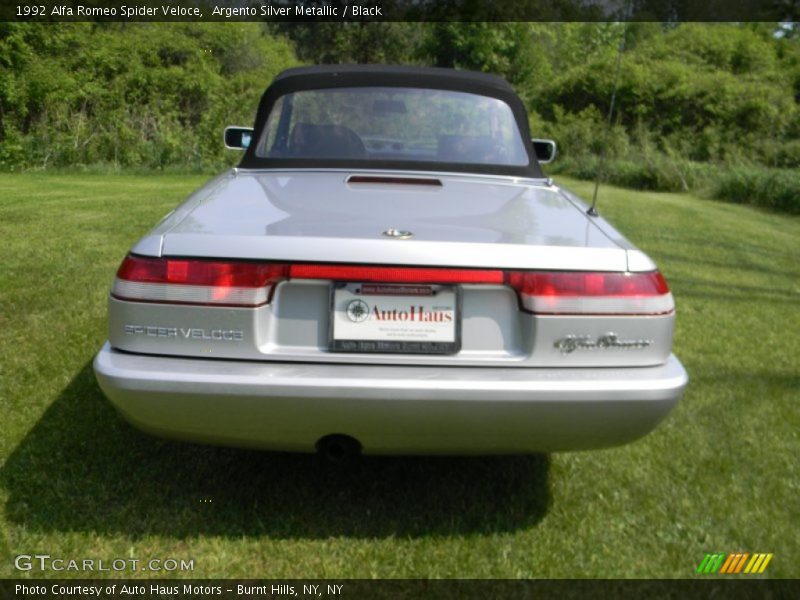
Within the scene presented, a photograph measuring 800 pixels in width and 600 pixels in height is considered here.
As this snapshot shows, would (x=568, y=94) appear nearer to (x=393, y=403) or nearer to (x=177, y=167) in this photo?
(x=177, y=167)

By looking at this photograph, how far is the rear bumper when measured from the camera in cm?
237

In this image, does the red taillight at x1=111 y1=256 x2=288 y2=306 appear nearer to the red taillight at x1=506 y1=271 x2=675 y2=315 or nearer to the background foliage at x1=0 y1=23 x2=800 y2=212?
the red taillight at x1=506 y1=271 x2=675 y2=315

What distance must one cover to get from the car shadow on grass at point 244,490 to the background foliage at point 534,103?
12.4 metres

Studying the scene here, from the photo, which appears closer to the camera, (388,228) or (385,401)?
(385,401)

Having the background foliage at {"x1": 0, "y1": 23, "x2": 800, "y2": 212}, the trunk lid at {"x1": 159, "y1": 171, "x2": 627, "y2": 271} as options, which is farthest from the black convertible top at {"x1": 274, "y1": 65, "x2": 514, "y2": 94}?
the background foliage at {"x1": 0, "y1": 23, "x2": 800, "y2": 212}

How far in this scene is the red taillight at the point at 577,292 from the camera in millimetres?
2439

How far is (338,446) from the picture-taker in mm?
2594

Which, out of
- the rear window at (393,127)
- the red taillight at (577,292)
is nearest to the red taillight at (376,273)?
the red taillight at (577,292)

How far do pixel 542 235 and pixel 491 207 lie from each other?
0.40m

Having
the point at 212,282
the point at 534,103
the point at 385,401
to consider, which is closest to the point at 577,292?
the point at 385,401

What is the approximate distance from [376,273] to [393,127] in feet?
5.96

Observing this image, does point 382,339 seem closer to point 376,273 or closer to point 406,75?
point 376,273

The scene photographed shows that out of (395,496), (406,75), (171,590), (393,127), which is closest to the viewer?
(171,590)

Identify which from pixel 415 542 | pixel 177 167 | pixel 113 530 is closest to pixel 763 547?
pixel 415 542
